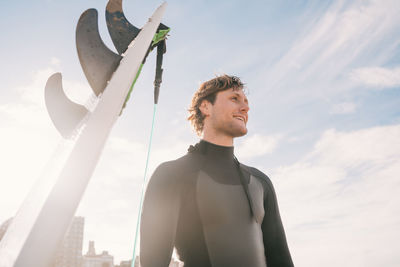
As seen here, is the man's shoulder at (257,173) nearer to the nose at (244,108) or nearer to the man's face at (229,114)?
the man's face at (229,114)

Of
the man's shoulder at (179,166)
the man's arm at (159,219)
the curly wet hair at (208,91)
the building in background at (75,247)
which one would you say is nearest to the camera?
the man's arm at (159,219)

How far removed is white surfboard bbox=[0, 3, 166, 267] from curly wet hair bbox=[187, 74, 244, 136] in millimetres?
1706

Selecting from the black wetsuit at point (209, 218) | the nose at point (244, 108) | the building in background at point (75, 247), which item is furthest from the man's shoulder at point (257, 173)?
the building in background at point (75, 247)

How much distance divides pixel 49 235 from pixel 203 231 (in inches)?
55.3

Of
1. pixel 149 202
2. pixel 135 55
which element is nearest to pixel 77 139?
pixel 135 55

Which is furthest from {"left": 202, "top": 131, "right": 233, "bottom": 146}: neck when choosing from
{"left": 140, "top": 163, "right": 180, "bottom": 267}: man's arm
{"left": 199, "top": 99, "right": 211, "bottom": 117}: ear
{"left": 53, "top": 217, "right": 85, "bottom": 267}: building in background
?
{"left": 53, "top": 217, "right": 85, "bottom": 267}: building in background

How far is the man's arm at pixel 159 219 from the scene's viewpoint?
1962 millimetres

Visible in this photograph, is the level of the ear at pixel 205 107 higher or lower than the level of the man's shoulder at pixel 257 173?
higher

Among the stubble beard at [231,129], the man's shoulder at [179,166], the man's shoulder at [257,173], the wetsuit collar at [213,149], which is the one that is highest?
the stubble beard at [231,129]

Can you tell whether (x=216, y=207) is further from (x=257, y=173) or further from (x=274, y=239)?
(x=257, y=173)

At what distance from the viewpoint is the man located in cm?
204

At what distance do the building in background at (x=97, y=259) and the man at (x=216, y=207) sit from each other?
3481 inches

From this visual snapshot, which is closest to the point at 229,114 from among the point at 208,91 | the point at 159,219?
the point at 208,91

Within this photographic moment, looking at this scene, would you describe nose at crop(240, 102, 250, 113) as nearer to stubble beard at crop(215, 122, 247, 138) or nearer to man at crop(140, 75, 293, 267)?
man at crop(140, 75, 293, 267)
